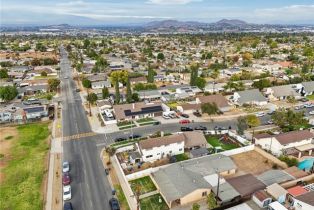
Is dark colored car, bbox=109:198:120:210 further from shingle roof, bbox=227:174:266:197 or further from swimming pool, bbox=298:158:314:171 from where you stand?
swimming pool, bbox=298:158:314:171

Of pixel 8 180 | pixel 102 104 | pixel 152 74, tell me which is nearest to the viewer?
pixel 8 180

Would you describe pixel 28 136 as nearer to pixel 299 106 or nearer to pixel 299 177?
pixel 299 177

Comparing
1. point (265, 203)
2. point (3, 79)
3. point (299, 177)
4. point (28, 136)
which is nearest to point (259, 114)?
point (299, 177)

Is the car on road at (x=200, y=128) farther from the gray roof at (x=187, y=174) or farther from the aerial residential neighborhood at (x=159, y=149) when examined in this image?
the gray roof at (x=187, y=174)

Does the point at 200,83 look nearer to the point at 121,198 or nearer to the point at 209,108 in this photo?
the point at 209,108

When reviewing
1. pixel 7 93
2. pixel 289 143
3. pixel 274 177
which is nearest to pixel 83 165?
pixel 274 177

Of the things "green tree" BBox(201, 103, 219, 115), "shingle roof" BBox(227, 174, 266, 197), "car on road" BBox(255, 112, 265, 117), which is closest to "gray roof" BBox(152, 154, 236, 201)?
"shingle roof" BBox(227, 174, 266, 197)
